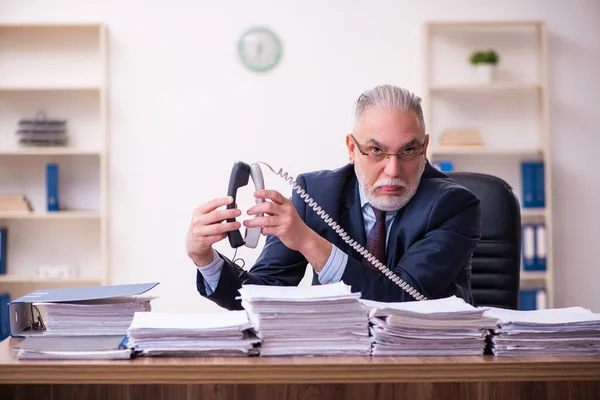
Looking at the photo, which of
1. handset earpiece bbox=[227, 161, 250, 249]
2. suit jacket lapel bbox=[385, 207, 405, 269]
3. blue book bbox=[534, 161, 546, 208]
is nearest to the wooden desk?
handset earpiece bbox=[227, 161, 250, 249]

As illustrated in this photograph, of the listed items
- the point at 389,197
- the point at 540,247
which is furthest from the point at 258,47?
the point at 389,197

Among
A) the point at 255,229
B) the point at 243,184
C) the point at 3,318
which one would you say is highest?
the point at 243,184

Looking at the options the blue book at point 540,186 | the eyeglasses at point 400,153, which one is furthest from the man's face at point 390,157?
the blue book at point 540,186

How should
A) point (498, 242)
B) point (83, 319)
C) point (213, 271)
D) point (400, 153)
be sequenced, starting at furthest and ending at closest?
1. point (498, 242)
2. point (400, 153)
3. point (213, 271)
4. point (83, 319)

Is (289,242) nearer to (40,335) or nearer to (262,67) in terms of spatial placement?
(40,335)

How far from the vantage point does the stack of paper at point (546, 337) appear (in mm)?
1363

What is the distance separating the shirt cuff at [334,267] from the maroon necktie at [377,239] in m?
0.31

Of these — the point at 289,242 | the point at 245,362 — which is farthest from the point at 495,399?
the point at 289,242

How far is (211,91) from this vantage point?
482 centimetres

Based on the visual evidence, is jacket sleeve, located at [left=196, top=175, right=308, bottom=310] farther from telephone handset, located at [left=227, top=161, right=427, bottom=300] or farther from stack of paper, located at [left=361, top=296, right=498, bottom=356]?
stack of paper, located at [left=361, top=296, right=498, bottom=356]

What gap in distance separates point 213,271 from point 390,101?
0.66 metres

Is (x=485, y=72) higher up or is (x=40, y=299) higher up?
(x=485, y=72)

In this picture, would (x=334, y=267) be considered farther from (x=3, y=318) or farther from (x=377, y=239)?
(x=3, y=318)

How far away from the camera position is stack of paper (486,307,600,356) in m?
1.36
